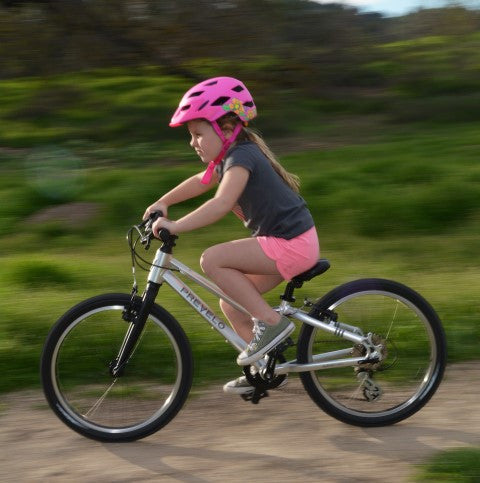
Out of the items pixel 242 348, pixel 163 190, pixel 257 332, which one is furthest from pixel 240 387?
pixel 163 190

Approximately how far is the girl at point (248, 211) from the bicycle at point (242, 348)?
0.10m

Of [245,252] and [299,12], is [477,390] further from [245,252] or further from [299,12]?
[299,12]

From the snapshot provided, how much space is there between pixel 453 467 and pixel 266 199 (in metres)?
1.43

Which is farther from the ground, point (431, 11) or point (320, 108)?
point (431, 11)

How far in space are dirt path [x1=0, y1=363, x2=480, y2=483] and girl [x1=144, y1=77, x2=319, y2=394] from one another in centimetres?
40

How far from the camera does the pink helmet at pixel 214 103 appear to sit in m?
4.12

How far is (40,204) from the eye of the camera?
9094 millimetres

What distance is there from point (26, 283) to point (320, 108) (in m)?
7.64

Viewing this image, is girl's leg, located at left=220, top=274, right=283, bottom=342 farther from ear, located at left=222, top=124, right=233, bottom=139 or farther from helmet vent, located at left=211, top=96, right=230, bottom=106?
helmet vent, located at left=211, top=96, right=230, bottom=106

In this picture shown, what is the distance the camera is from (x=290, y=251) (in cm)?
419

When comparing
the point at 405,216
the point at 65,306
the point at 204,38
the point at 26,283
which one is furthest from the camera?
the point at 204,38

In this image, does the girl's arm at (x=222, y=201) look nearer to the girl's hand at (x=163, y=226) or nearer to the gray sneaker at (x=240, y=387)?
the girl's hand at (x=163, y=226)

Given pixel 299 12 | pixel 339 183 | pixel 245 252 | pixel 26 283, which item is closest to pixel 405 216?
pixel 339 183

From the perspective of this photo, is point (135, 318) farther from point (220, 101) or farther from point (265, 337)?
point (220, 101)
